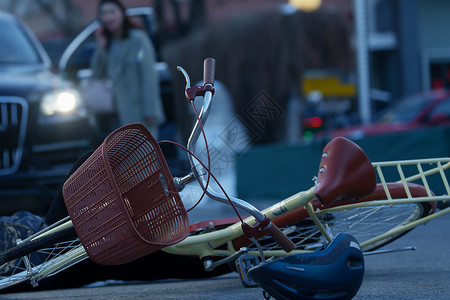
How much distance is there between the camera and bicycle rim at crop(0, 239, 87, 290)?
3156mm

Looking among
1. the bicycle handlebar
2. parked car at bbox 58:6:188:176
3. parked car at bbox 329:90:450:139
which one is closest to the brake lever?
the bicycle handlebar

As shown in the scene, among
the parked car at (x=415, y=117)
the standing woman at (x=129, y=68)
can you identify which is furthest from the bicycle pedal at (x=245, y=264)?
the parked car at (x=415, y=117)

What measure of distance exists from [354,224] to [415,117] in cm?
865

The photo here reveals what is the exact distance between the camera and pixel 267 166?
404 inches

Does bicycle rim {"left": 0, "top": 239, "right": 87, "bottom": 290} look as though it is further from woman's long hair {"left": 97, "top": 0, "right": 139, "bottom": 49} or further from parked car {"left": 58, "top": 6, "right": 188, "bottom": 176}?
parked car {"left": 58, "top": 6, "right": 188, "bottom": 176}

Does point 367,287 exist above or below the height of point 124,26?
below

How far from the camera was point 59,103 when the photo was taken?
6.91 meters

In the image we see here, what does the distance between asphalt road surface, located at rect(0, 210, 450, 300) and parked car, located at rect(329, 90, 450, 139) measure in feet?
22.4

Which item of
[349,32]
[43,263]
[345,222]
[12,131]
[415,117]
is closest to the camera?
[43,263]

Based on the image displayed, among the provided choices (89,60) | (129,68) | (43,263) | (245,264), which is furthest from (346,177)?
(89,60)

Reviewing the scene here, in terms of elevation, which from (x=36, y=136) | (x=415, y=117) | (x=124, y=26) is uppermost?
(x=124, y=26)

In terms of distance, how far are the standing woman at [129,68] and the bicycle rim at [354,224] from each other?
343 cm

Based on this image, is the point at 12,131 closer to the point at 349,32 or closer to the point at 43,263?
the point at 43,263

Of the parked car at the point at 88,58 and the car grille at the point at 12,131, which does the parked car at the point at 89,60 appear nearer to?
the parked car at the point at 88,58
